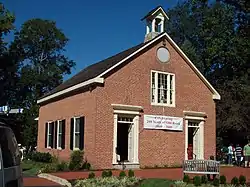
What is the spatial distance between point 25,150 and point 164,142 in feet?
52.8

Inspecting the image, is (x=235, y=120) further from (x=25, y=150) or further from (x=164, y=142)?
(x=25, y=150)

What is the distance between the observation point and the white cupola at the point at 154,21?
2630cm

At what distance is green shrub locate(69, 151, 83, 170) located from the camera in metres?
20.8

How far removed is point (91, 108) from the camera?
71.8 ft

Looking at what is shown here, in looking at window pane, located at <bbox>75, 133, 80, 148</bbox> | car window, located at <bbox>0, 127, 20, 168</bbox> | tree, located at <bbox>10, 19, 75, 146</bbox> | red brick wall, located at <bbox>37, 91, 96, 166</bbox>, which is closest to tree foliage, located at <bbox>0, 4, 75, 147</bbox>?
tree, located at <bbox>10, 19, 75, 146</bbox>

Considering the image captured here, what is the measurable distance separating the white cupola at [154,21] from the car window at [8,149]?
2039 centimetres

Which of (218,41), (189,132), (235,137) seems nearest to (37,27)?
(218,41)

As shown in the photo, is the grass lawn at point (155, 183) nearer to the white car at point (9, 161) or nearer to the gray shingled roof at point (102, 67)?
the white car at point (9, 161)

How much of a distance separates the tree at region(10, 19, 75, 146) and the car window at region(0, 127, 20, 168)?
5509cm

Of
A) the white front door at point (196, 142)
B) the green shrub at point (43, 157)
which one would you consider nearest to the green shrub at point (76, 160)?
the green shrub at point (43, 157)

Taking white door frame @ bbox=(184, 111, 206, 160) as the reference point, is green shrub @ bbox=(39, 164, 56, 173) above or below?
below

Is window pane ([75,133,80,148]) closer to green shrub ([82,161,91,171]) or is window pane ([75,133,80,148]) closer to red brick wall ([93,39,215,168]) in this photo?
green shrub ([82,161,91,171])

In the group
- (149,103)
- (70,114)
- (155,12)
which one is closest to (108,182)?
(149,103)

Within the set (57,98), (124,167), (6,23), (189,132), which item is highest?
(6,23)
